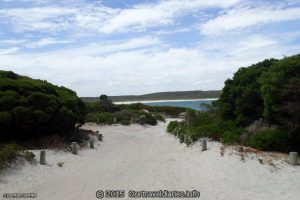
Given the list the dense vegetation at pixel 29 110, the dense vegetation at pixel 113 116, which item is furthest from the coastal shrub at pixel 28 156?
the dense vegetation at pixel 113 116

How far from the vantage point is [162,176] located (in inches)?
648

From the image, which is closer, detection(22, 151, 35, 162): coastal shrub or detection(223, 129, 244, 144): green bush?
detection(22, 151, 35, 162): coastal shrub

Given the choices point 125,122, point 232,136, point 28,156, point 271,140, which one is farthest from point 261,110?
point 125,122

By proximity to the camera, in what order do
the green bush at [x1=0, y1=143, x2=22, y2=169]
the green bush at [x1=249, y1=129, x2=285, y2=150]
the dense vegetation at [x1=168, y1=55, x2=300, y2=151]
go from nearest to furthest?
the green bush at [x1=0, y1=143, x2=22, y2=169] < the dense vegetation at [x1=168, y1=55, x2=300, y2=151] < the green bush at [x1=249, y1=129, x2=285, y2=150]

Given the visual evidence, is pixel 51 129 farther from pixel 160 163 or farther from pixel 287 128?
pixel 287 128

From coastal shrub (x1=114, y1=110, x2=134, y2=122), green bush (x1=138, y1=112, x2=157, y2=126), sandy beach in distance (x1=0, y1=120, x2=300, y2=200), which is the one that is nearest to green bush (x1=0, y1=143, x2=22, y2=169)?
sandy beach in distance (x1=0, y1=120, x2=300, y2=200)

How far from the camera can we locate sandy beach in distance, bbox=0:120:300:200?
1353 cm

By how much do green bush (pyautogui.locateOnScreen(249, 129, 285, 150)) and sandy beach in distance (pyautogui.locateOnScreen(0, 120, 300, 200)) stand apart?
1.27 m

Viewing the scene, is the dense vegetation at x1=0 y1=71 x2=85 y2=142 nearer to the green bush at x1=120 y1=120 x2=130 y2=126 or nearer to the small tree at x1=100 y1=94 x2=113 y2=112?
the green bush at x1=120 y1=120 x2=130 y2=126

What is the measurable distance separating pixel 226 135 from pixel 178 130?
9524mm

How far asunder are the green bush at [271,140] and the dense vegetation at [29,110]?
10806 mm

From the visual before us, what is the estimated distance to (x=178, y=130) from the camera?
3161cm

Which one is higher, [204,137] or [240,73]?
[240,73]

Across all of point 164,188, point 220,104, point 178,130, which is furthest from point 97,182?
point 178,130
